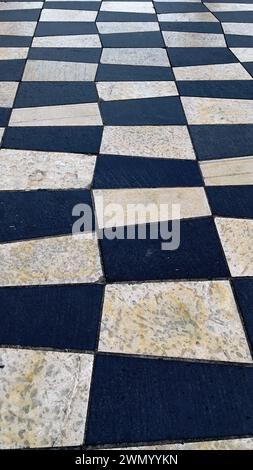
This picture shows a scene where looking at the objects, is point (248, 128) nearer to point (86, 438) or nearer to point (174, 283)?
point (174, 283)

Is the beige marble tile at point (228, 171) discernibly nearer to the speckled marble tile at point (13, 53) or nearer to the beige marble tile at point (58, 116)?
the beige marble tile at point (58, 116)

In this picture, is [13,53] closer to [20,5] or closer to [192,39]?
[20,5]

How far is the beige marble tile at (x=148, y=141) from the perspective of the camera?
7.67ft

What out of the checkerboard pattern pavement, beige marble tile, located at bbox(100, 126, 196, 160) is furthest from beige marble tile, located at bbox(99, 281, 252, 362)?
beige marble tile, located at bbox(100, 126, 196, 160)

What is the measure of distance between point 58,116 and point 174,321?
1600mm

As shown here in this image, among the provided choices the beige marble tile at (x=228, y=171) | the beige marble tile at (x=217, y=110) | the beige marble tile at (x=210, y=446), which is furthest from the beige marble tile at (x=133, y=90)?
the beige marble tile at (x=210, y=446)

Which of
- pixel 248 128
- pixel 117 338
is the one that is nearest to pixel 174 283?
pixel 117 338

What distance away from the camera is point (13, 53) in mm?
3443

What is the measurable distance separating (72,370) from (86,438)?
21 centimetres

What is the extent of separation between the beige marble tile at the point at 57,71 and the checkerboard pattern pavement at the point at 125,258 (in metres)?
0.01

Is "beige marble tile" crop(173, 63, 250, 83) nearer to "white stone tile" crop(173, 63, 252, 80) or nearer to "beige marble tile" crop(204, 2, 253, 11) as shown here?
"white stone tile" crop(173, 63, 252, 80)

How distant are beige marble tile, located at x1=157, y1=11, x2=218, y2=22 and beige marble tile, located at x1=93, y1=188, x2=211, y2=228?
2683 millimetres

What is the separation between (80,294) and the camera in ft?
5.20
